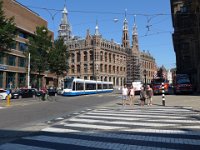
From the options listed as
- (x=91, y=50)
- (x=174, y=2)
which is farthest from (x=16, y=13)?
(x=91, y=50)

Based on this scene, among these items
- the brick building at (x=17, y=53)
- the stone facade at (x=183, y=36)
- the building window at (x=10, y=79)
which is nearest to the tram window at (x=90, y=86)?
the brick building at (x=17, y=53)

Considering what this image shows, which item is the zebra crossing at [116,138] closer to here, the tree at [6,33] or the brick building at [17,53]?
the tree at [6,33]

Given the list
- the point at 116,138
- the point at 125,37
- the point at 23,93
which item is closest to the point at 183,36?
the point at 23,93

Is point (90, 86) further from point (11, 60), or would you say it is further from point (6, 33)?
point (6, 33)

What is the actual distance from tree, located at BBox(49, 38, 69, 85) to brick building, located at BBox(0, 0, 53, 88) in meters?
7.28

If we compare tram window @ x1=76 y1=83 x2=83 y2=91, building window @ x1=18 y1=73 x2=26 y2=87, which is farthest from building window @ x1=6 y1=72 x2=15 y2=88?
tram window @ x1=76 y1=83 x2=83 y2=91

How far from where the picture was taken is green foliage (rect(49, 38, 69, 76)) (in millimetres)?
55000

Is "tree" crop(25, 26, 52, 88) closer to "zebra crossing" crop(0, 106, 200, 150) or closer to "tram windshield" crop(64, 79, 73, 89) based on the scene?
"tram windshield" crop(64, 79, 73, 89)

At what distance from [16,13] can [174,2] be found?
32.4 meters

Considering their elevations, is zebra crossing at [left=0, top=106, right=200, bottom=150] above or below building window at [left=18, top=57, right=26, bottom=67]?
below

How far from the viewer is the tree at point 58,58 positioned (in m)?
55.0

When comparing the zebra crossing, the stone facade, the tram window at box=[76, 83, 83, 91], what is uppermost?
the stone facade

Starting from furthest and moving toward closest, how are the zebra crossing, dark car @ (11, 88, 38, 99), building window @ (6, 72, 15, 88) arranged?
building window @ (6, 72, 15, 88) < dark car @ (11, 88, 38, 99) < the zebra crossing

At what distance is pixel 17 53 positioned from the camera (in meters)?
60.6
